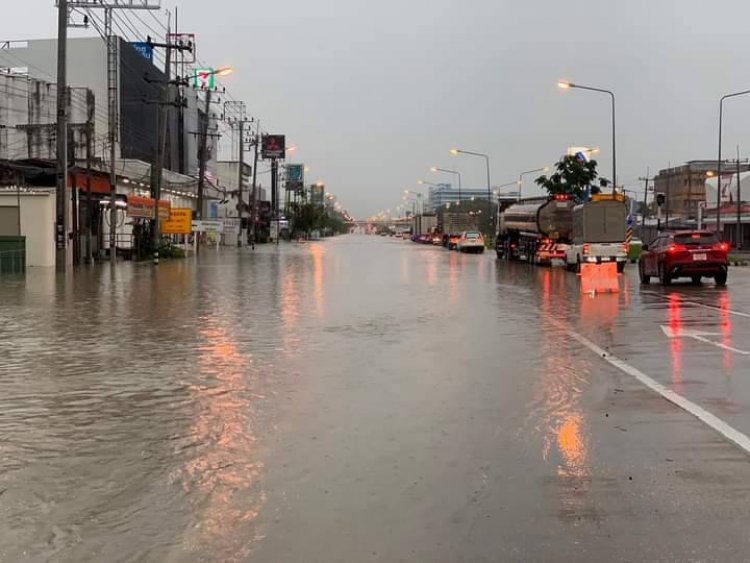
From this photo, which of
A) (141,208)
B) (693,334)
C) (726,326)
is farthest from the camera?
(141,208)

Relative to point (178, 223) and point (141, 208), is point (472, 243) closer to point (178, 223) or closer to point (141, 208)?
point (178, 223)

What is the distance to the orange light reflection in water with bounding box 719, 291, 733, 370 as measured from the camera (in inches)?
416

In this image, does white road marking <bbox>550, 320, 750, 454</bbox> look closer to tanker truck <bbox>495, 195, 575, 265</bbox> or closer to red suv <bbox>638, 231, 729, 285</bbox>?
red suv <bbox>638, 231, 729, 285</bbox>

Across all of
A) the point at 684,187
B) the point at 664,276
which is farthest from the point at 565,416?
the point at 684,187

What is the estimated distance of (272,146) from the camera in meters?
113

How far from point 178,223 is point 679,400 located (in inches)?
1735

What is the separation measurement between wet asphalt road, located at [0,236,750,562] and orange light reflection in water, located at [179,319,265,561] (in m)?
0.02

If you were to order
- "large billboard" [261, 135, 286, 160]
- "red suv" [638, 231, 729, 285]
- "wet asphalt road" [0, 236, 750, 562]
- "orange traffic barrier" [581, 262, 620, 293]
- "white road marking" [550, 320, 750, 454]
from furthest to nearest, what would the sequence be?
1. "large billboard" [261, 135, 286, 160]
2. "red suv" [638, 231, 729, 285]
3. "orange traffic barrier" [581, 262, 620, 293]
4. "white road marking" [550, 320, 750, 454]
5. "wet asphalt road" [0, 236, 750, 562]

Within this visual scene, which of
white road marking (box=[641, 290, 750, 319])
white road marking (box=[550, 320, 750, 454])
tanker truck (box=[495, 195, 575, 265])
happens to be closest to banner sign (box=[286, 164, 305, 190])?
tanker truck (box=[495, 195, 575, 265])

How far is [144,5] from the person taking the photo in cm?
4866

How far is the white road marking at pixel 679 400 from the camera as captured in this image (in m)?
6.72

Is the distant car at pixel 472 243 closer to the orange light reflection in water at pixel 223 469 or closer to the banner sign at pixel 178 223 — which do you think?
the banner sign at pixel 178 223

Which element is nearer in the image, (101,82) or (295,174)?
(101,82)

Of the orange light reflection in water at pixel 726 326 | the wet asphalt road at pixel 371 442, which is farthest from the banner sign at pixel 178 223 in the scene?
the orange light reflection in water at pixel 726 326
